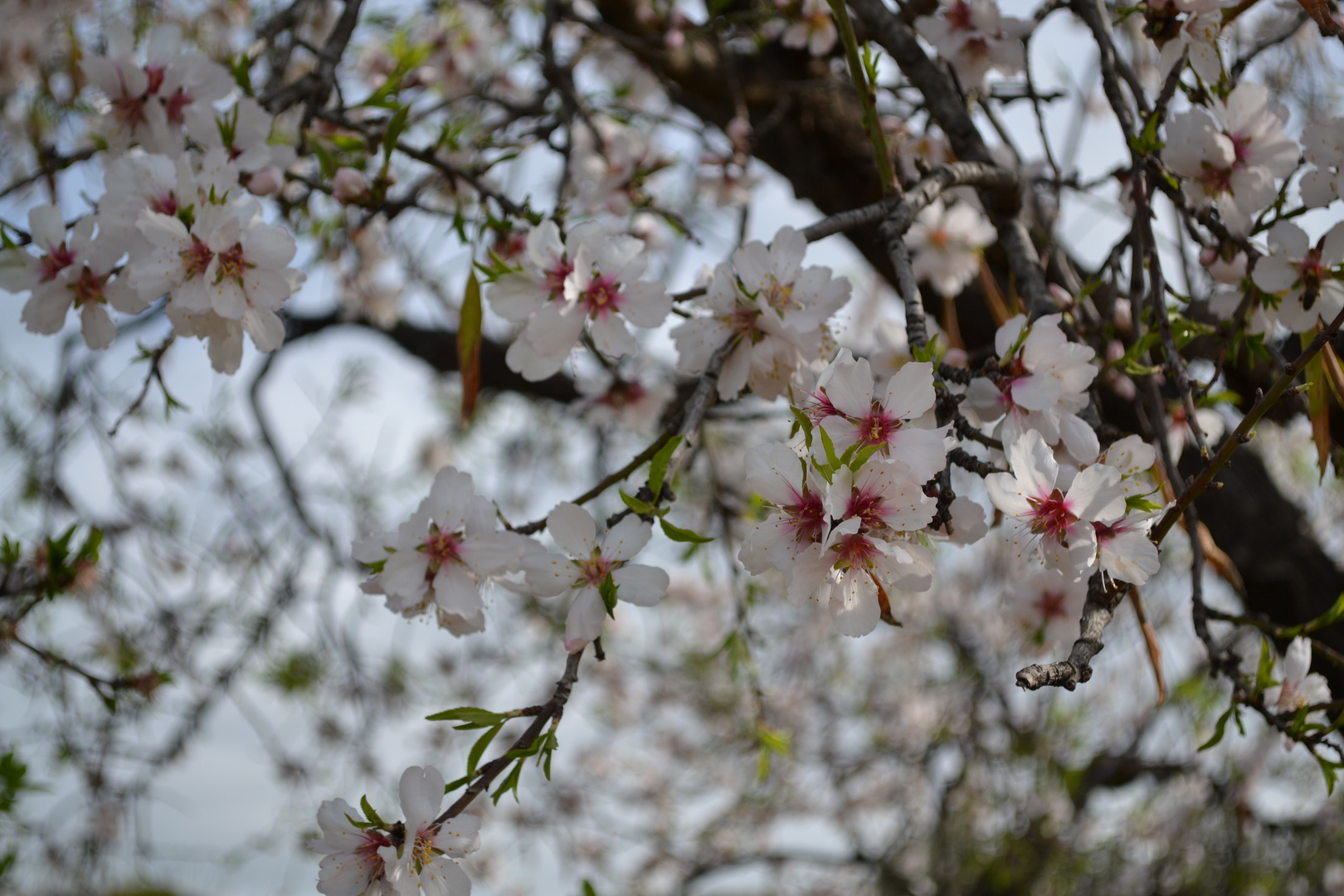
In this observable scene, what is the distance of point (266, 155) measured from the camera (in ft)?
3.23

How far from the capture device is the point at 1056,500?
26.0 inches

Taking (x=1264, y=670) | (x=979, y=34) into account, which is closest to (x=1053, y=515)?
(x=1264, y=670)

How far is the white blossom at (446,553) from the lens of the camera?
0.75 metres

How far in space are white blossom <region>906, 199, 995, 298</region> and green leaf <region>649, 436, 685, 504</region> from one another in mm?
796

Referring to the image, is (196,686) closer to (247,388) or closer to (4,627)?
(247,388)

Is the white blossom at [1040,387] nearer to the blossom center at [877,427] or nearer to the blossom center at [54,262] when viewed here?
the blossom center at [877,427]

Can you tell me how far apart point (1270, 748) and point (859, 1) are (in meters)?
3.15

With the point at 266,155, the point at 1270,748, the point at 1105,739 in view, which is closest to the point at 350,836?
the point at 266,155

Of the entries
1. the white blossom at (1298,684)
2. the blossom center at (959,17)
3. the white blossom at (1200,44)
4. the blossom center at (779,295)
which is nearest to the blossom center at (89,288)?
the blossom center at (779,295)

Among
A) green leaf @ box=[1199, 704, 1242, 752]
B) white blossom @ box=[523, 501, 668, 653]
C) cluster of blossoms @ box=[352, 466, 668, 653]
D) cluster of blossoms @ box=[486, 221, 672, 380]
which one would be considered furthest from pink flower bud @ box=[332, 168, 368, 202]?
green leaf @ box=[1199, 704, 1242, 752]

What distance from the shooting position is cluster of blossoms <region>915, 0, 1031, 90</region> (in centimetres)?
109

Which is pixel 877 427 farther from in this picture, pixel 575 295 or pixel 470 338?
pixel 470 338

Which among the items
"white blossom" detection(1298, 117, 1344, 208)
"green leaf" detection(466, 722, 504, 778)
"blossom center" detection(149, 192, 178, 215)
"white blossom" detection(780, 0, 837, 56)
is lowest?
"green leaf" detection(466, 722, 504, 778)

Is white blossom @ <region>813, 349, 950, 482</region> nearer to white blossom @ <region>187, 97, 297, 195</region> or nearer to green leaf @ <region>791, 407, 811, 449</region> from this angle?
green leaf @ <region>791, 407, 811, 449</region>
